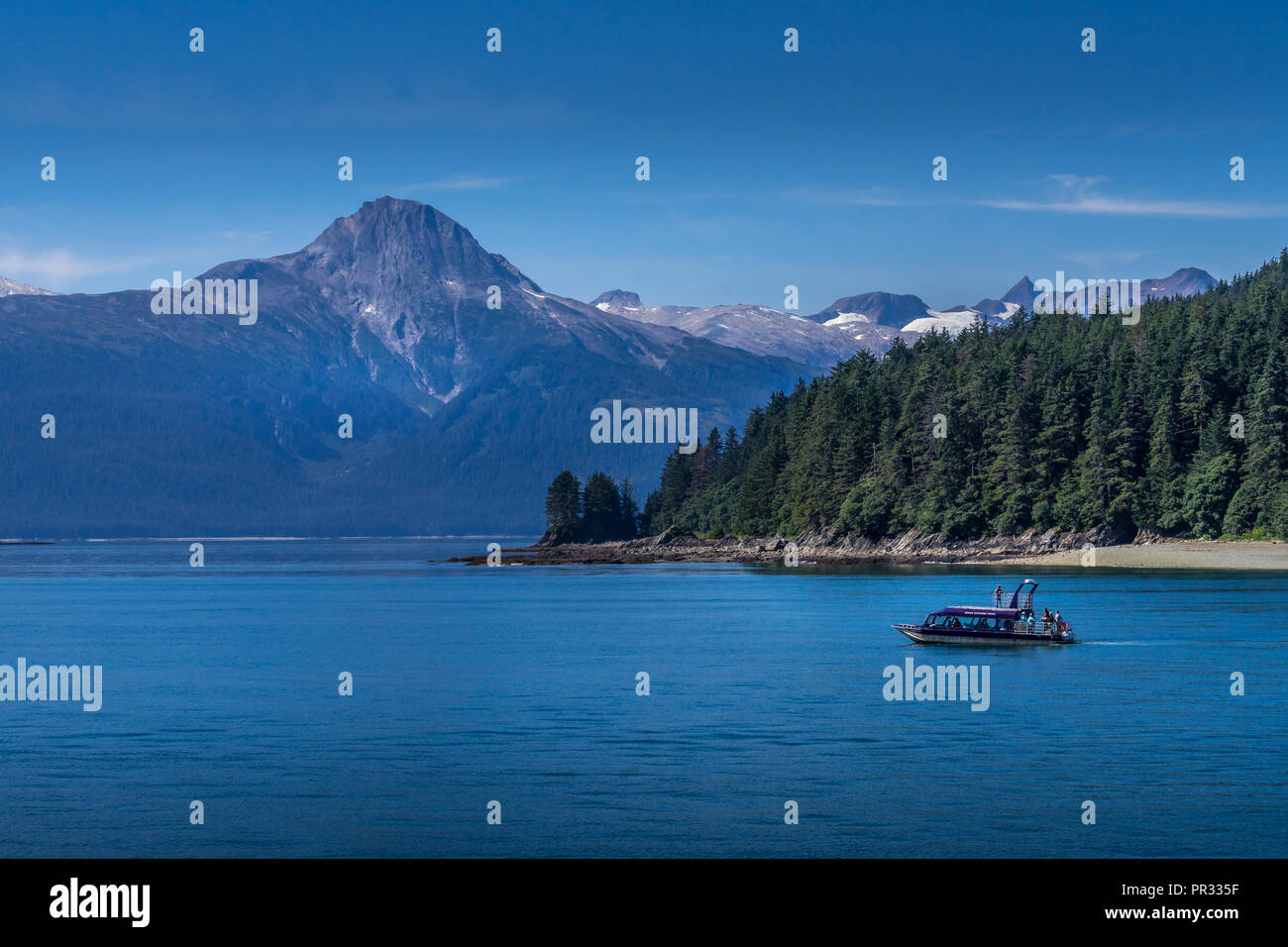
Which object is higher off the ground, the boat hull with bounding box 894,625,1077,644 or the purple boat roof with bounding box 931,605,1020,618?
the purple boat roof with bounding box 931,605,1020,618

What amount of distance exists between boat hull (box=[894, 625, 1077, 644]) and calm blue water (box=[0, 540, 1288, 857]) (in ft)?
3.52

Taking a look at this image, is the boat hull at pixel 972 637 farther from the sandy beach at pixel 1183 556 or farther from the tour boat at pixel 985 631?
the sandy beach at pixel 1183 556

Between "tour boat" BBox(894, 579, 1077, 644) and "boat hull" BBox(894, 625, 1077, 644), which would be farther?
"tour boat" BBox(894, 579, 1077, 644)

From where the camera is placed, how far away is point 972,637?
8281 cm

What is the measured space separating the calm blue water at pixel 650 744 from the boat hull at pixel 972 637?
3.52 feet

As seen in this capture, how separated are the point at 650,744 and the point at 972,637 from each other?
36.2m

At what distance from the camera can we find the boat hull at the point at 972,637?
271 feet

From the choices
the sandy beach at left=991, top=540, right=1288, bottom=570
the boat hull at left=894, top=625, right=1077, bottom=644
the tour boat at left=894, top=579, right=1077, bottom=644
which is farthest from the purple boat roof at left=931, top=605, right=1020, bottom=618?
the sandy beach at left=991, top=540, right=1288, bottom=570

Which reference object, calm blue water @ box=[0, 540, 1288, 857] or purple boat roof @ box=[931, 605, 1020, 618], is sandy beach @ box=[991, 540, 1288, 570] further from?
purple boat roof @ box=[931, 605, 1020, 618]

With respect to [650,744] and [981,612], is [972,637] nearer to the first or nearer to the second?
[981,612]

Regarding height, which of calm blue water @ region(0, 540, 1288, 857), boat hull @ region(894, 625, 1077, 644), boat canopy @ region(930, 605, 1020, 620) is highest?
boat canopy @ region(930, 605, 1020, 620)

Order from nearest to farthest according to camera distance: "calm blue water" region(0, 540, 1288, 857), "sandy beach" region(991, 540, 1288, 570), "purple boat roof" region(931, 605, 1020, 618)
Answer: "calm blue water" region(0, 540, 1288, 857), "purple boat roof" region(931, 605, 1020, 618), "sandy beach" region(991, 540, 1288, 570)

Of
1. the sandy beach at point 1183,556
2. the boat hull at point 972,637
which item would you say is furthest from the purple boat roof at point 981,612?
the sandy beach at point 1183,556

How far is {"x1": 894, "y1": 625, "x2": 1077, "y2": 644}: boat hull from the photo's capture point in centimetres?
8262
